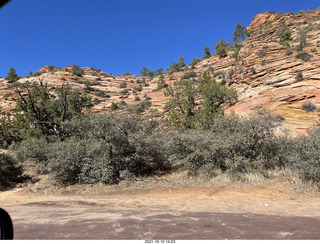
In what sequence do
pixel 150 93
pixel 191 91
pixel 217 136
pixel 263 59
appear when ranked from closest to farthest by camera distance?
pixel 217 136 → pixel 191 91 → pixel 263 59 → pixel 150 93

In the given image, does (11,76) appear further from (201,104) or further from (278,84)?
(278,84)

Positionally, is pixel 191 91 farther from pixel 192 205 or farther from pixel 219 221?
pixel 219 221

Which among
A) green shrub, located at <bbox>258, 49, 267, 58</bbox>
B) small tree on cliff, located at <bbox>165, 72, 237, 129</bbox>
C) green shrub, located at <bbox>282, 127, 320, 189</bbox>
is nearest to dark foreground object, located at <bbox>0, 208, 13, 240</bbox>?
green shrub, located at <bbox>282, 127, 320, 189</bbox>

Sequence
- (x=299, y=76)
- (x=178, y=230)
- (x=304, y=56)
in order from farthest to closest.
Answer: (x=304, y=56)
(x=299, y=76)
(x=178, y=230)

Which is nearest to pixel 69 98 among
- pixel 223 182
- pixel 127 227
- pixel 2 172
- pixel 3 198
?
pixel 2 172

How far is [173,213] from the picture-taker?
4.78m

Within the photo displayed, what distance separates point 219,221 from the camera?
384 cm

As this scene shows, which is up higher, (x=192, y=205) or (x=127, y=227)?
(x=127, y=227)

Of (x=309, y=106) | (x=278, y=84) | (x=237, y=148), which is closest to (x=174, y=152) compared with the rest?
(x=237, y=148)

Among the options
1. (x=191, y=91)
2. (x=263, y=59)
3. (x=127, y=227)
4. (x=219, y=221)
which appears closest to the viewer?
(x=127, y=227)

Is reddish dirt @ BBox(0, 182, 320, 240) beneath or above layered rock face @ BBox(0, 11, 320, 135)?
beneath

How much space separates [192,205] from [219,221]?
370 centimetres

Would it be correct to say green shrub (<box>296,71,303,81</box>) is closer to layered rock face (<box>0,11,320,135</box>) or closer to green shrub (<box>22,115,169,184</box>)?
layered rock face (<box>0,11,320,135</box>)

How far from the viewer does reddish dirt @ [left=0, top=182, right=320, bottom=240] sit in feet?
10.1
